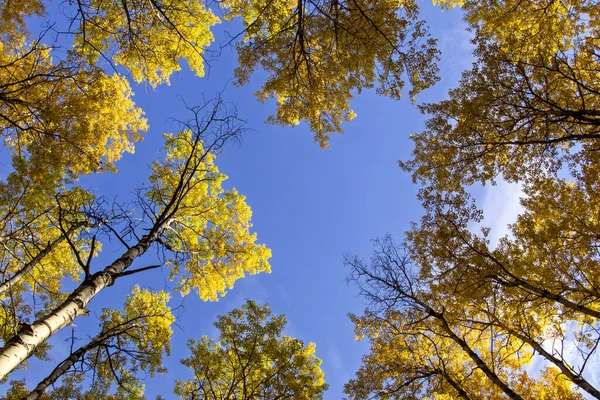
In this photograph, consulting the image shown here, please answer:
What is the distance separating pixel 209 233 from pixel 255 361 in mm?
4255

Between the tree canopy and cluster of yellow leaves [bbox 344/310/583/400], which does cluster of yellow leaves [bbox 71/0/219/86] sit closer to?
the tree canopy

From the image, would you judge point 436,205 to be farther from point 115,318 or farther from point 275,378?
point 115,318

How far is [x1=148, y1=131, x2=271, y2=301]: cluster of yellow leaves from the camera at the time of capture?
29.2 feet

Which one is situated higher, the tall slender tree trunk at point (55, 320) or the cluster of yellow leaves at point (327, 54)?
the cluster of yellow leaves at point (327, 54)

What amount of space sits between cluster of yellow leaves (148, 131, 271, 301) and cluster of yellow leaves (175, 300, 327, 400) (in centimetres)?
198

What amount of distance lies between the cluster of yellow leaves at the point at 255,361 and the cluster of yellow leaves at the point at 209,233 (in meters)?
1.98

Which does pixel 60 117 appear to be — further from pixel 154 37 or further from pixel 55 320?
pixel 55 320

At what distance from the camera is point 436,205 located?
23.2ft

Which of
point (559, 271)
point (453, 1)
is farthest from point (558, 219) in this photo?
point (453, 1)

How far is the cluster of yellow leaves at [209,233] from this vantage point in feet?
29.2

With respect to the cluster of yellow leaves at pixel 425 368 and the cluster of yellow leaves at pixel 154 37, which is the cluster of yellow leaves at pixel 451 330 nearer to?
the cluster of yellow leaves at pixel 425 368

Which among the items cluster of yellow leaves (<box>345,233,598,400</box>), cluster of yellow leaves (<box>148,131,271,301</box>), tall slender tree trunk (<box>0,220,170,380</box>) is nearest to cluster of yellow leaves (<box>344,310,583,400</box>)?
cluster of yellow leaves (<box>345,233,598,400</box>)

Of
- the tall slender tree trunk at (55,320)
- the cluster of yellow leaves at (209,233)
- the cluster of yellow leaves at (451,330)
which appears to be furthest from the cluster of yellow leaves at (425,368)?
the tall slender tree trunk at (55,320)

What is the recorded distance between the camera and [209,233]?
31.0 feet
